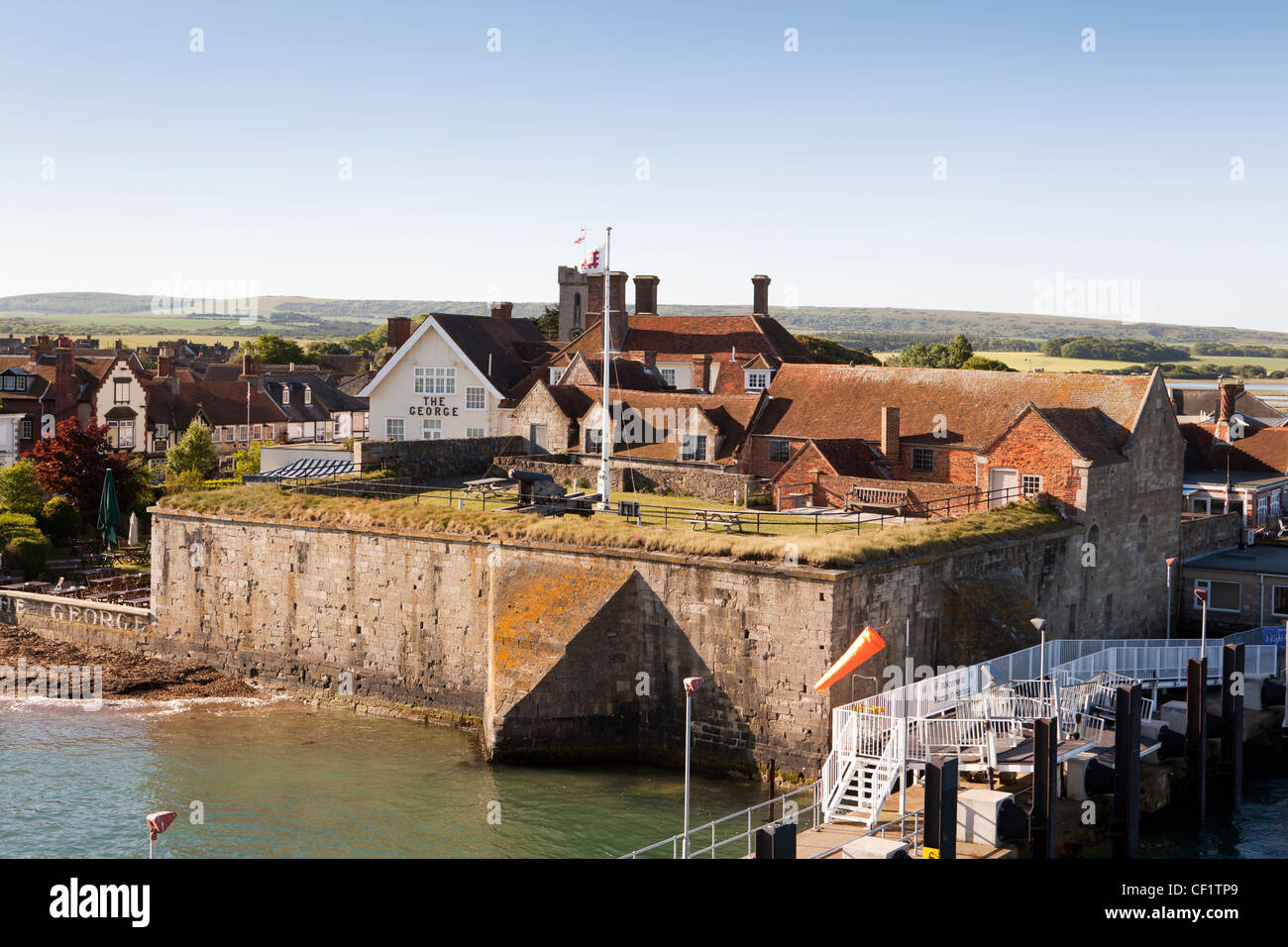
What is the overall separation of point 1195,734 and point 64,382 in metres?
72.6

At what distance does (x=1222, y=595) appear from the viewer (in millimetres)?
49250

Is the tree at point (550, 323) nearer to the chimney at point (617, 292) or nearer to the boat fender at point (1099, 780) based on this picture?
the chimney at point (617, 292)

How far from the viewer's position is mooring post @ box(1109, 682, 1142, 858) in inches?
1118

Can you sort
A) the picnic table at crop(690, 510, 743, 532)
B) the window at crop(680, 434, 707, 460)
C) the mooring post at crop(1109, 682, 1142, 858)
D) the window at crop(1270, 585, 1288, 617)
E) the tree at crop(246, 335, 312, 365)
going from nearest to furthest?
the mooring post at crop(1109, 682, 1142, 858) → the picnic table at crop(690, 510, 743, 532) → the window at crop(1270, 585, 1288, 617) → the window at crop(680, 434, 707, 460) → the tree at crop(246, 335, 312, 365)

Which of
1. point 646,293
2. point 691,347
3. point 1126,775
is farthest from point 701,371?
point 1126,775

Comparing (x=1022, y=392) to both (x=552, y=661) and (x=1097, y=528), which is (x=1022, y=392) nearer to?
(x=1097, y=528)

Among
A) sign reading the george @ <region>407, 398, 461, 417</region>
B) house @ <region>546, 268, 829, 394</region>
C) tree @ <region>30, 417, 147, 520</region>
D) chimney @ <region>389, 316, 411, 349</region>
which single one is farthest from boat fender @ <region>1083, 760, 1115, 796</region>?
chimney @ <region>389, 316, 411, 349</region>

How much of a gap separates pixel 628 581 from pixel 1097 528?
16988 millimetres

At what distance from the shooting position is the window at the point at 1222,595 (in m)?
48.9

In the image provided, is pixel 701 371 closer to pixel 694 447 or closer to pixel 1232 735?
pixel 694 447

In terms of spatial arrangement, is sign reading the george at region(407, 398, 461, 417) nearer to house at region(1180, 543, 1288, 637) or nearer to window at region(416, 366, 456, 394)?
window at region(416, 366, 456, 394)
